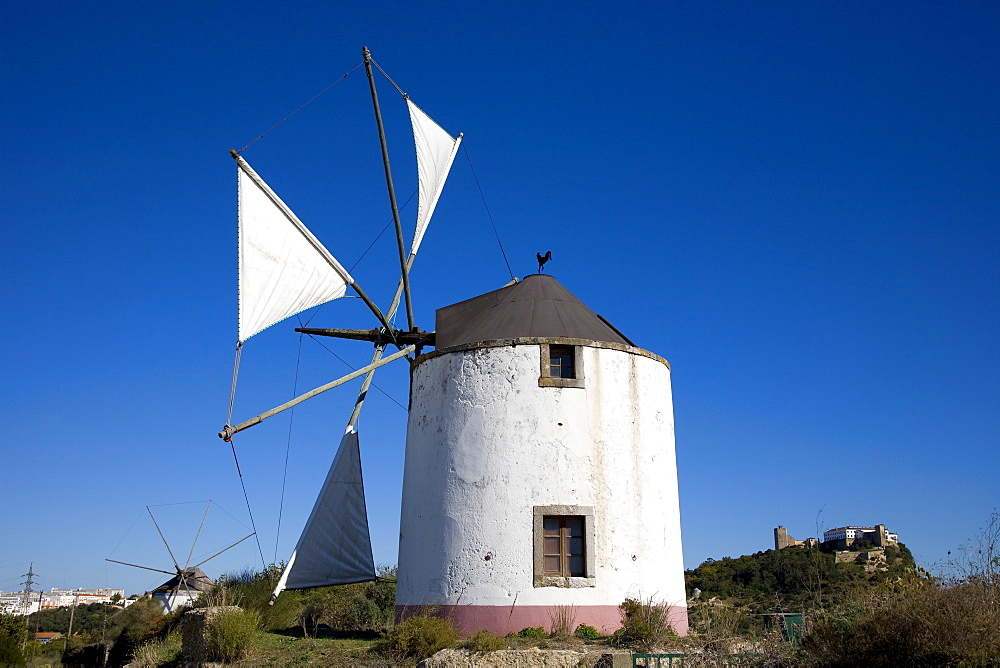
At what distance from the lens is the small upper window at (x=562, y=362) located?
46.0 ft

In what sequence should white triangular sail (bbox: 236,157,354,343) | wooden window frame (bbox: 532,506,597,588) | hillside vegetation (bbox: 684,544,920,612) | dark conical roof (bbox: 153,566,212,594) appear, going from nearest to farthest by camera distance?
wooden window frame (bbox: 532,506,597,588), white triangular sail (bbox: 236,157,354,343), hillside vegetation (bbox: 684,544,920,612), dark conical roof (bbox: 153,566,212,594)

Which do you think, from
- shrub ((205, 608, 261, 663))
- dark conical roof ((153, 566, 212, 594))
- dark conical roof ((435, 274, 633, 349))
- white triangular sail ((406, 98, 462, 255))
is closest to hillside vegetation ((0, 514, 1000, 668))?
shrub ((205, 608, 261, 663))

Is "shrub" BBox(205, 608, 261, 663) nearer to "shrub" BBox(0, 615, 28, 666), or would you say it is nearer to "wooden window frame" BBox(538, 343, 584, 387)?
"wooden window frame" BBox(538, 343, 584, 387)

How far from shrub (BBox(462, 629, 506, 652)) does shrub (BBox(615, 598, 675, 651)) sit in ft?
5.50

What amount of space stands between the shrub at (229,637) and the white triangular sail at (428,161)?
9.09 m

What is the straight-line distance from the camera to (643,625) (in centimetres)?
1164

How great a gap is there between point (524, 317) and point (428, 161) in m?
6.49

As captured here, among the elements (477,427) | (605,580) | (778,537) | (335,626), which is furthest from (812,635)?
(778,537)

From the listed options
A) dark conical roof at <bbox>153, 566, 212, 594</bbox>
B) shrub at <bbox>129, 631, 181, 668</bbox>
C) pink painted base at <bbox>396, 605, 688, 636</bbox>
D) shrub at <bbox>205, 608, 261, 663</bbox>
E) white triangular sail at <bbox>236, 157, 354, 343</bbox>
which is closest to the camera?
pink painted base at <bbox>396, 605, 688, 636</bbox>

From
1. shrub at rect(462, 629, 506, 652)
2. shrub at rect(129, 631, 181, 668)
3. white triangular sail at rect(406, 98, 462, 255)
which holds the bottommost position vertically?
shrub at rect(129, 631, 181, 668)

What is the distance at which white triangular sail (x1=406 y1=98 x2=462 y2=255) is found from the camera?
19.5 m

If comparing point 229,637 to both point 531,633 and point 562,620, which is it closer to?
point 531,633

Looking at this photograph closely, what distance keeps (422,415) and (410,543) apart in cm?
218

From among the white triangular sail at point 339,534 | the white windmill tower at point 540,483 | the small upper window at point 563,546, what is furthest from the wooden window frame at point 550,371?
the white triangular sail at point 339,534
